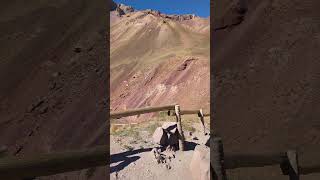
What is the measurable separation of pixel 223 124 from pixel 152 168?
1.91 meters

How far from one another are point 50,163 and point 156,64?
89.8 feet

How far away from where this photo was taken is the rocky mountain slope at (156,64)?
22703mm

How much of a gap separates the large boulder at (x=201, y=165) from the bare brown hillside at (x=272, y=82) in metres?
0.81

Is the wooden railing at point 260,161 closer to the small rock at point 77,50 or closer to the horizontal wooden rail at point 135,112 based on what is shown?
the small rock at point 77,50

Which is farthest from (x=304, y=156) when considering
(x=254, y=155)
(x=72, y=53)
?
(x=72, y=53)

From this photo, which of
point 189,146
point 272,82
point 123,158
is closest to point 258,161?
point 272,82

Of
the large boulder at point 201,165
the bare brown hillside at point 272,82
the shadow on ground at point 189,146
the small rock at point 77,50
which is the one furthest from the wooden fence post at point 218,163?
the shadow on ground at point 189,146

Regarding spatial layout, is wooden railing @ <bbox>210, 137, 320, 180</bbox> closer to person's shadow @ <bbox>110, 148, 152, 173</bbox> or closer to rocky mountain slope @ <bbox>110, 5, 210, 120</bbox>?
person's shadow @ <bbox>110, 148, 152, 173</bbox>

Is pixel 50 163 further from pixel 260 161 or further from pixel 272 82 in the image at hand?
pixel 272 82

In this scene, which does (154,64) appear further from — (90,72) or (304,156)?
(304,156)

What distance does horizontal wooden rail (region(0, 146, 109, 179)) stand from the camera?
69.8 inches

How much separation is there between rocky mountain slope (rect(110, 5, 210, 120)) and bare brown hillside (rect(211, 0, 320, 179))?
1430 centimetres

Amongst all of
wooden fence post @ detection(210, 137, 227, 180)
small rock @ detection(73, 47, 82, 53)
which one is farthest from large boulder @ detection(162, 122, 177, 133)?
wooden fence post @ detection(210, 137, 227, 180)

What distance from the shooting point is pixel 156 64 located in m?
29.2
